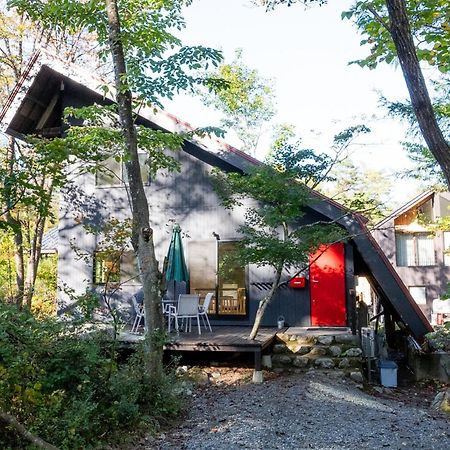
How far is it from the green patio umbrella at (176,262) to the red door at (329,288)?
7.83 ft

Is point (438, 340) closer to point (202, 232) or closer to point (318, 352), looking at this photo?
point (318, 352)

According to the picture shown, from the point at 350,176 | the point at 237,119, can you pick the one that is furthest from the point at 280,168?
the point at 350,176

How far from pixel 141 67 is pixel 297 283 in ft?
17.0

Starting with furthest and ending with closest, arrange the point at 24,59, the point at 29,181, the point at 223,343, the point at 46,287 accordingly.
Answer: the point at 46,287, the point at 24,59, the point at 223,343, the point at 29,181

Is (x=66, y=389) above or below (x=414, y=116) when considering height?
below

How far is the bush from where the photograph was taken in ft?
13.0

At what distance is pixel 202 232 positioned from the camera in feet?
33.3

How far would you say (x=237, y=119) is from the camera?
23.5 metres

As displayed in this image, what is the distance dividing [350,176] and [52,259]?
2364cm

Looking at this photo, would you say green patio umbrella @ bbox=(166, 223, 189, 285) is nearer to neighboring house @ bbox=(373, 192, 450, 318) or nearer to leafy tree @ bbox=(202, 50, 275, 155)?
neighboring house @ bbox=(373, 192, 450, 318)

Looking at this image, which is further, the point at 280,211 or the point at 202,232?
the point at 202,232

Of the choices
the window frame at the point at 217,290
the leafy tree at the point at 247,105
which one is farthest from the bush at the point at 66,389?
the leafy tree at the point at 247,105

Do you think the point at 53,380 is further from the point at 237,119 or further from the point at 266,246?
the point at 237,119

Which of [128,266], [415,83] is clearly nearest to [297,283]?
[128,266]
